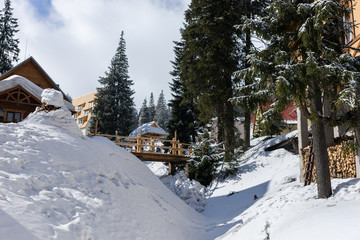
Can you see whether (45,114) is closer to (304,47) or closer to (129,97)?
(304,47)

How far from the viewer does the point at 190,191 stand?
15992mm

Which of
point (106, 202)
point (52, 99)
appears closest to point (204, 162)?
point (52, 99)

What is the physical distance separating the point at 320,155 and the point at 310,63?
8.95 ft

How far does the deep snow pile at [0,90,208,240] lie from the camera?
6.45 meters

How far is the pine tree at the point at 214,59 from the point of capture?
19.8 m

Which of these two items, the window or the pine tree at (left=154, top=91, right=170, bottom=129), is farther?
the pine tree at (left=154, top=91, right=170, bottom=129)

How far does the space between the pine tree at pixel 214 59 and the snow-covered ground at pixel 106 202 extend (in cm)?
815

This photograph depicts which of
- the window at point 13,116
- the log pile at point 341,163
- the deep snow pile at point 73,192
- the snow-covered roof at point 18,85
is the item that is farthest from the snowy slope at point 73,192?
the window at point 13,116

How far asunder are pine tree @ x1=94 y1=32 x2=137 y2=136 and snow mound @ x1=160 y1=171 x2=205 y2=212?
1344 cm

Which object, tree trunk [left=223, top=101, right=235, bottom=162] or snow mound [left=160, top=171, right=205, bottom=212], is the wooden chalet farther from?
tree trunk [left=223, top=101, right=235, bottom=162]

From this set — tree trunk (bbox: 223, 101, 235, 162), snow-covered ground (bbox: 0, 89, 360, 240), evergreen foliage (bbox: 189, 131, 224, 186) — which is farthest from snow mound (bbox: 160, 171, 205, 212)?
tree trunk (bbox: 223, 101, 235, 162)

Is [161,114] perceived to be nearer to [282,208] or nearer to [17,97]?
[17,97]

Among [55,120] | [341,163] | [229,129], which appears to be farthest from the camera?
[229,129]

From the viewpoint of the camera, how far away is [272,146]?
59.0ft
